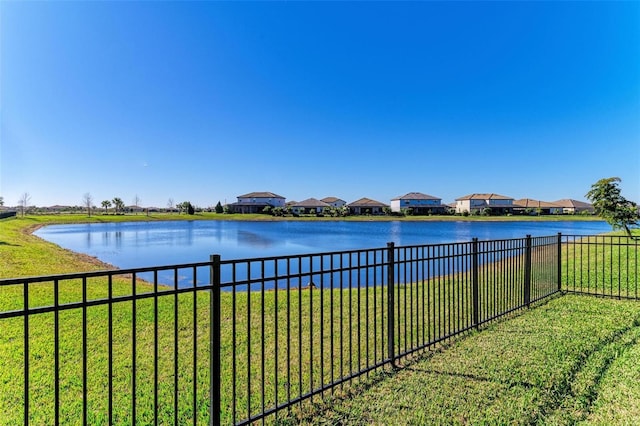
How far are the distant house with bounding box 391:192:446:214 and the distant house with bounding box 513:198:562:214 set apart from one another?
19.7 m

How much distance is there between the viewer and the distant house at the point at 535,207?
89.6m

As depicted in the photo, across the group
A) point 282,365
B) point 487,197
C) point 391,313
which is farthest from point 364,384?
point 487,197

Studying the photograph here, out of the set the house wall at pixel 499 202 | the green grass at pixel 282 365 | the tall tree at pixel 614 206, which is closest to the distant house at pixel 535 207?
the house wall at pixel 499 202

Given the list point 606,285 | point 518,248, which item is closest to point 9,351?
point 518,248

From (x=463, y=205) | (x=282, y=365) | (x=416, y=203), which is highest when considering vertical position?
(x=416, y=203)

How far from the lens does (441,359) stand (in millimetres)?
4039

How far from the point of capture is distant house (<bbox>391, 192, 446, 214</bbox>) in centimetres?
9319

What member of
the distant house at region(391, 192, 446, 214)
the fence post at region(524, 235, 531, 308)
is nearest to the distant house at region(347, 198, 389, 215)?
the distant house at region(391, 192, 446, 214)

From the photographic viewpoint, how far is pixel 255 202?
332 ft

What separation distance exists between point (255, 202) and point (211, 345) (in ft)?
330

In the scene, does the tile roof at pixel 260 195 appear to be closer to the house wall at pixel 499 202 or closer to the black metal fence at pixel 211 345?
the house wall at pixel 499 202

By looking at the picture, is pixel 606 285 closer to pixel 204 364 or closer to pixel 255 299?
pixel 255 299

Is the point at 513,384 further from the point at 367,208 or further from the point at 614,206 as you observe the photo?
the point at 367,208

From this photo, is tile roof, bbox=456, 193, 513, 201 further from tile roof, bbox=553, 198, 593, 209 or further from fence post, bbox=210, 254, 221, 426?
fence post, bbox=210, 254, 221, 426
